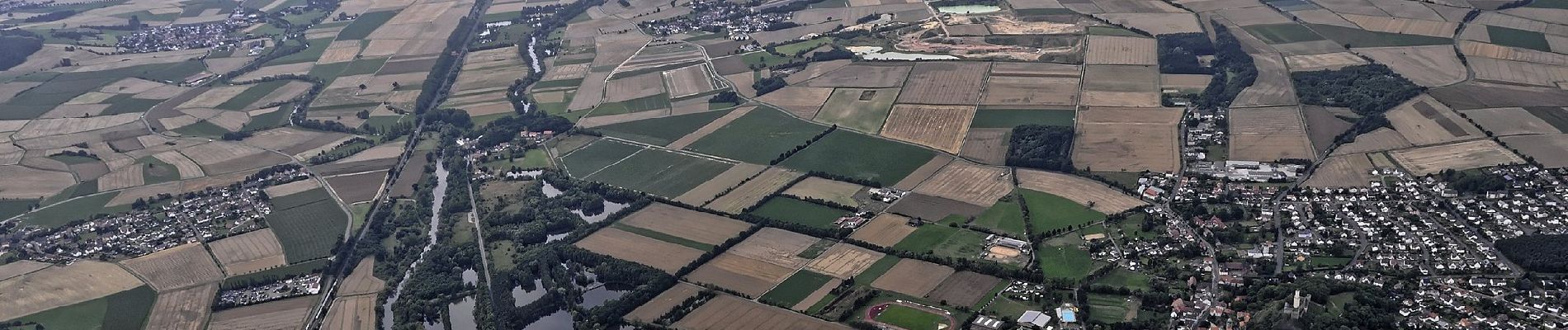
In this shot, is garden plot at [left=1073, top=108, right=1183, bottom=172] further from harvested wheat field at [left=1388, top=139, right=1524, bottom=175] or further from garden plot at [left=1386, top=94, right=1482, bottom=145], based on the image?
garden plot at [left=1386, top=94, right=1482, bottom=145]

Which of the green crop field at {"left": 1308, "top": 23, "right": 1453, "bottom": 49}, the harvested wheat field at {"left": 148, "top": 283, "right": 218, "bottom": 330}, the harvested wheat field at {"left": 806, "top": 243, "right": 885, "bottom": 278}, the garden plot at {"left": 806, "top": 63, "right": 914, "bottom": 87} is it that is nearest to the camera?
the harvested wheat field at {"left": 148, "top": 283, "right": 218, "bottom": 330}

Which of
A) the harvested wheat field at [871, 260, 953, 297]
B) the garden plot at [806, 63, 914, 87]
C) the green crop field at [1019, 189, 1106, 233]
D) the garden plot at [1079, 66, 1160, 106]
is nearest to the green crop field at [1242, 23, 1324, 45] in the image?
the garden plot at [1079, 66, 1160, 106]

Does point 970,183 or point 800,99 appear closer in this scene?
point 970,183

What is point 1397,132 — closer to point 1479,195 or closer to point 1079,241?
point 1479,195

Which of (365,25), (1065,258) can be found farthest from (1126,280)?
(365,25)

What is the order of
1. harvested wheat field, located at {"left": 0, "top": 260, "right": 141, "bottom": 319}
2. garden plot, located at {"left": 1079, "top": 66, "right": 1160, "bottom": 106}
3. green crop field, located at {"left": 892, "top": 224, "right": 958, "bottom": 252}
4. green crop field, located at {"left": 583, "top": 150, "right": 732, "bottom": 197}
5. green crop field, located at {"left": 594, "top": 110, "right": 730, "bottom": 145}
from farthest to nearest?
1. green crop field, located at {"left": 594, "top": 110, "right": 730, "bottom": 145}
2. garden plot, located at {"left": 1079, "top": 66, "right": 1160, "bottom": 106}
3. green crop field, located at {"left": 583, "top": 150, "right": 732, "bottom": 197}
4. green crop field, located at {"left": 892, "top": 224, "right": 958, "bottom": 252}
5. harvested wheat field, located at {"left": 0, "top": 260, "right": 141, "bottom": 319}

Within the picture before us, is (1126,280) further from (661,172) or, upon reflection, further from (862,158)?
(661,172)

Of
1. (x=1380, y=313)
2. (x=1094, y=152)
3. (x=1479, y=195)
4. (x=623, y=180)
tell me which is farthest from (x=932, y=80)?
(x=1380, y=313)

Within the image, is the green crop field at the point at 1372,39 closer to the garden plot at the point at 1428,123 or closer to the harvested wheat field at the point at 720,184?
the garden plot at the point at 1428,123
